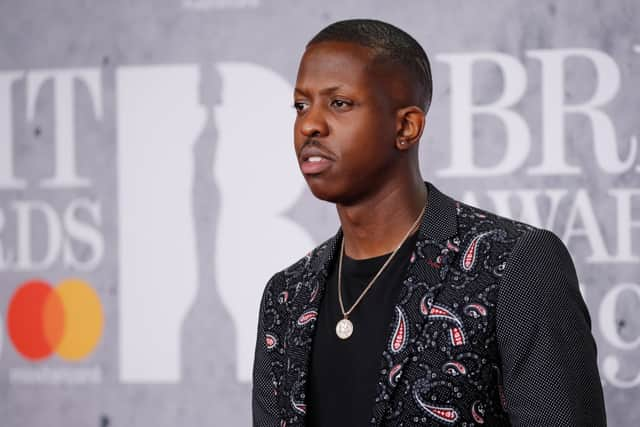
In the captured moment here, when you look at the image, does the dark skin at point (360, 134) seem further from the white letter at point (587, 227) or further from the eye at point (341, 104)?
the white letter at point (587, 227)

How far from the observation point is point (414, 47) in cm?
151

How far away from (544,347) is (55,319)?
7.52ft

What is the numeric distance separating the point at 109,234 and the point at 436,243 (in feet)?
6.46

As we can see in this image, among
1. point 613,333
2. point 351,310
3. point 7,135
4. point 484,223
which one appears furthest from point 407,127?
point 7,135

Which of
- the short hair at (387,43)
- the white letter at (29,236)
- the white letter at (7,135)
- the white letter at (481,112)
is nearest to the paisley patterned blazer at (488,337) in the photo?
the short hair at (387,43)

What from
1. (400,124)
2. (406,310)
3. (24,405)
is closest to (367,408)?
(406,310)

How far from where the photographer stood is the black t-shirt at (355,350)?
55.8 inches

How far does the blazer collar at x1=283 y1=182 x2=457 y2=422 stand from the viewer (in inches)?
53.1

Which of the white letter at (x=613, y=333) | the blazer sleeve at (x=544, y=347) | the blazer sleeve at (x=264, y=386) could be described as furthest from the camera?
the white letter at (x=613, y=333)

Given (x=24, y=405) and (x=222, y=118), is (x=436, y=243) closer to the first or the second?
(x=222, y=118)

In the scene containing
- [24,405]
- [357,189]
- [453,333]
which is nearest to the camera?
[453,333]

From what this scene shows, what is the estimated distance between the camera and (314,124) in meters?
1.41

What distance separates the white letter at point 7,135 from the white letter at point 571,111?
5.97 feet

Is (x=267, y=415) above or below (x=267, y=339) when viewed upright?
below
